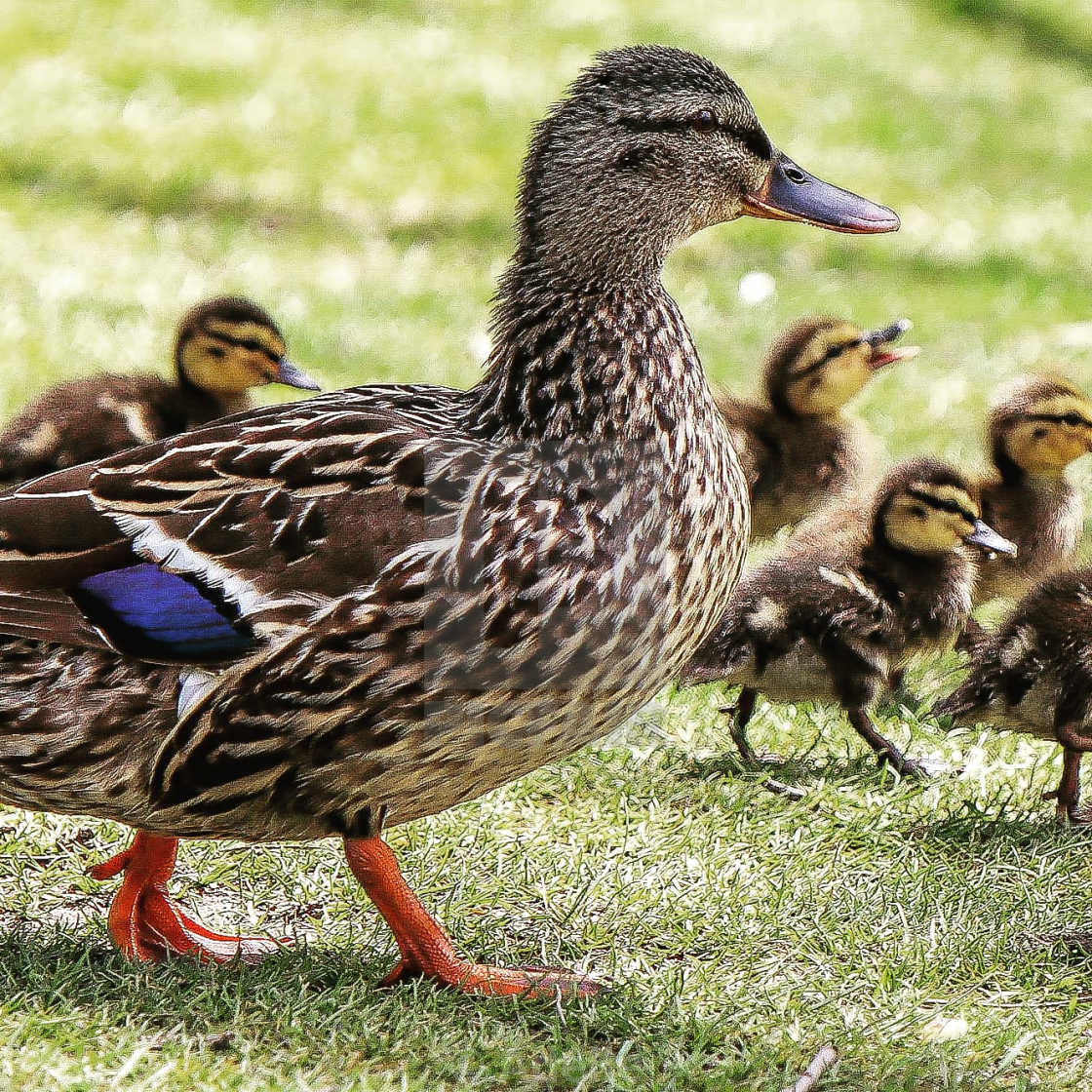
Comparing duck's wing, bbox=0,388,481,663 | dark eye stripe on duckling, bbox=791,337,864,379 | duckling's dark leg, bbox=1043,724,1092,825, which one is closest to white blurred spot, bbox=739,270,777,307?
dark eye stripe on duckling, bbox=791,337,864,379

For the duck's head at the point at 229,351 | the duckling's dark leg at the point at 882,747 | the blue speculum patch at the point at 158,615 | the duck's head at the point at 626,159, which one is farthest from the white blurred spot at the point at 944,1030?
the duck's head at the point at 229,351

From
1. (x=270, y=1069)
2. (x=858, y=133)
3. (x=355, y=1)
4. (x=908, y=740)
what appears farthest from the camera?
(x=355, y=1)

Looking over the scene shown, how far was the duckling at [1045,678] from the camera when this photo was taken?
363 cm

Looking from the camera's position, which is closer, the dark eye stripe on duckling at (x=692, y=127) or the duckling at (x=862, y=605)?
the dark eye stripe on duckling at (x=692, y=127)

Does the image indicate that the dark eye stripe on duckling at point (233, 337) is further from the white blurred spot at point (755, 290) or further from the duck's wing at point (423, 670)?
the white blurred spot at point (755, 290)

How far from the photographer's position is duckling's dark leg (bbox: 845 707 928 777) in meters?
3.82

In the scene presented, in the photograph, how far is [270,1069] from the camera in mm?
2551

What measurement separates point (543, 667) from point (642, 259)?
790 millimetres

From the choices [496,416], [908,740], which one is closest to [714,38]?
[908,740]

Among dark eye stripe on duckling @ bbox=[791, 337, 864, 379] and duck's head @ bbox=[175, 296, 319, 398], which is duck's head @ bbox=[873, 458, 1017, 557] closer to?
dark eye stripe on duckling @ bbox=[791, 337, 864, 379]

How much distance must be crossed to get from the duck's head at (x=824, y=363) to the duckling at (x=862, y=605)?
764 mm

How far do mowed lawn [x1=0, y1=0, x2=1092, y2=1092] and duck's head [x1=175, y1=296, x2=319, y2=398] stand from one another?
4.05 feet

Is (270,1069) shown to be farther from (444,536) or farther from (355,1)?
(355,1)

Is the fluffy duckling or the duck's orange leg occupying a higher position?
the fluffy duckling
